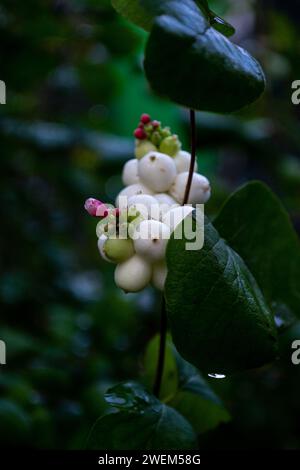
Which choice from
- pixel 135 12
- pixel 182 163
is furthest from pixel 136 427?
pixel 135 12

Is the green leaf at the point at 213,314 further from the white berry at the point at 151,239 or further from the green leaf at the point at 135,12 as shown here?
the green leaf at the point at 135,12

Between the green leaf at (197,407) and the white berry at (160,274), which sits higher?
the white berry at (160,274)

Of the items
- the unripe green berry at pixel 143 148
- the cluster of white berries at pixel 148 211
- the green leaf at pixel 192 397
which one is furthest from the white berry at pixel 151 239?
the green leaf at pixel 192 397

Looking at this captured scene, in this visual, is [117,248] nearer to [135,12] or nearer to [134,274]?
[134,274]

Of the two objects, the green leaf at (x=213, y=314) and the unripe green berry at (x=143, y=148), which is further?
the unripe green berry at (x=143, y=148)
